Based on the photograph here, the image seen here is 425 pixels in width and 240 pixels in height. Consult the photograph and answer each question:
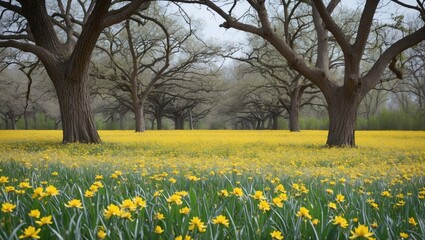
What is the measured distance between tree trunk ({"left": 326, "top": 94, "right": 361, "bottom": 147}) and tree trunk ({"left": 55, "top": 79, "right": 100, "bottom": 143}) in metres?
8.37

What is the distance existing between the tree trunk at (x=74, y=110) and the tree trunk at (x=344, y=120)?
329 inches

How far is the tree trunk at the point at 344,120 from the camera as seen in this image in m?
12.2

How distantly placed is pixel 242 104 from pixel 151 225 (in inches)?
1584

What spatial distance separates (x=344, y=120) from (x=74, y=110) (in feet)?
30.1

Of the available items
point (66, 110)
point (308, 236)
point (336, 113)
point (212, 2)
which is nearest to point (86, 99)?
point (66, 110)

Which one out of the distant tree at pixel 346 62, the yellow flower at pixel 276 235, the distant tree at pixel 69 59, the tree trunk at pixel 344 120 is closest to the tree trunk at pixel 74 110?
the distant tree at pixel 69 59

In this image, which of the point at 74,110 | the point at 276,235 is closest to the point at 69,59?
the point at 74,110

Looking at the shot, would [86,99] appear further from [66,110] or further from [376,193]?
[376,193]

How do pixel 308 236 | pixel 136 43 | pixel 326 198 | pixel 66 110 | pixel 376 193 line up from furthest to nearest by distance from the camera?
pixel 136 43 → pixel 66 110 → pixel 376 193 → pixel 326 198 → pixel 308 236

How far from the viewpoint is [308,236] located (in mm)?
1814

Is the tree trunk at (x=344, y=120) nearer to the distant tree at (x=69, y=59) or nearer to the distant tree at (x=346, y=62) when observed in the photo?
the distant tree at (x=346, y=62)

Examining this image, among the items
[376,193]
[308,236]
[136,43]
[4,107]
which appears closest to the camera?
[308,236]

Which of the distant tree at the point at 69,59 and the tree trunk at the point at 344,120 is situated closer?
the distant tree at the point at 69,59

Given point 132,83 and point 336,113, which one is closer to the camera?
point 336,113
